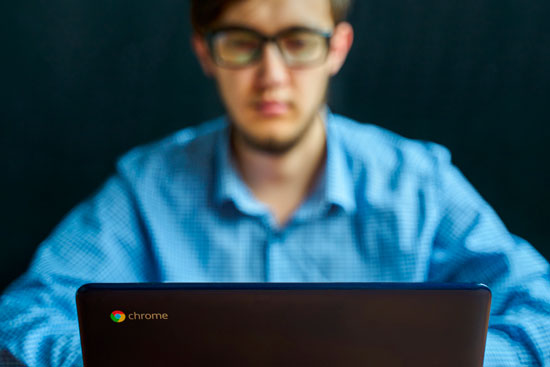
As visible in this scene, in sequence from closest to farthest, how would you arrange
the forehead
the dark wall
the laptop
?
the laptop < the forehead < the dark wall

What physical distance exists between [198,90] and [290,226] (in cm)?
58

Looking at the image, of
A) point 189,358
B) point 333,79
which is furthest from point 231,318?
point 333,79

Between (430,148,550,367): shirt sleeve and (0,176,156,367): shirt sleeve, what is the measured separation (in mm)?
693

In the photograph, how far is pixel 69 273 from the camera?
3.39 ft

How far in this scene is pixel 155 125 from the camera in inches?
58.0

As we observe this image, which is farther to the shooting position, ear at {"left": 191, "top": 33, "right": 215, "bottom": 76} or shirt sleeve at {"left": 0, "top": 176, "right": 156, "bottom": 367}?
ear at {"left": 191, "top": 33, "right": 215, "bottom": 76}

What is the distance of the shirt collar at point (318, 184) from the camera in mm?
1111

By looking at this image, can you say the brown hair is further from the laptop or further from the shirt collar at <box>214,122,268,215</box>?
the laptop

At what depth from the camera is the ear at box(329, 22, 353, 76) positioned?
3.86 ft

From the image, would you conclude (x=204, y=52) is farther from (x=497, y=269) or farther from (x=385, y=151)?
(x=497, y=269)

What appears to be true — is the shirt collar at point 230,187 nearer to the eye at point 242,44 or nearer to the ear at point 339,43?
the eye at point 242,44

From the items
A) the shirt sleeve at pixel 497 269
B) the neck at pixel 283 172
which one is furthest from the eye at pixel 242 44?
the shirt sleeve at pixel 497 269

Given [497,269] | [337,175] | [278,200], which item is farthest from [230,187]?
[497,269]

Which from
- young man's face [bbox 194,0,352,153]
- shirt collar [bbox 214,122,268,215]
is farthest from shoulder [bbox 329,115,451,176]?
shirt collar [bbox 214,122,268,215]
